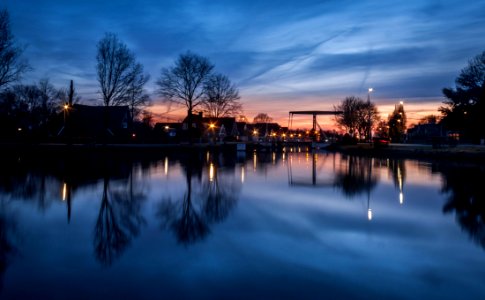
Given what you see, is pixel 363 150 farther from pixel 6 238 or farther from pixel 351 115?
pixel 6 238

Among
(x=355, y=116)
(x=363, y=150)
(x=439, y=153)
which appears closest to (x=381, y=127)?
(x=355, y=116)

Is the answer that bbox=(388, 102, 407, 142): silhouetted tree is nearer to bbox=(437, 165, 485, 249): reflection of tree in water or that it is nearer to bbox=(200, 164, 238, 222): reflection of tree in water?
bbox=(437, 165, 485, 249): reflection of tree in water

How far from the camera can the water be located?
5.71m

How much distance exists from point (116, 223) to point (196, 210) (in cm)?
253

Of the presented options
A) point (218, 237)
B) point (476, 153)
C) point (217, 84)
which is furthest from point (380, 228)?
point (217, 84)

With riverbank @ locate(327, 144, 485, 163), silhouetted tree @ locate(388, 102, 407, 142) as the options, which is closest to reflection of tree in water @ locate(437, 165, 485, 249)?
riverbank @ locate(327, 144, 485, 163)

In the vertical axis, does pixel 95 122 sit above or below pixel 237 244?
above

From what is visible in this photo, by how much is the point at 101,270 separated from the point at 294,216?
5.97m

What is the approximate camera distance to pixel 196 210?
11.3m

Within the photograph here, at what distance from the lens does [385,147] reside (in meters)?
51.3

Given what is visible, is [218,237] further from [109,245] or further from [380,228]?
[380,228]

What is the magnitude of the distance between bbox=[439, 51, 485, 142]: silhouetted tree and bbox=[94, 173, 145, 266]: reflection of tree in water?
48.4m

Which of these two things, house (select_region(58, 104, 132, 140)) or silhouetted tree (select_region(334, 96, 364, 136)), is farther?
silhouetted tree (select_region(334, 96, 364, 136))

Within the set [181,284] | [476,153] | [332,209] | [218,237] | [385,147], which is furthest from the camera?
[385,147]
